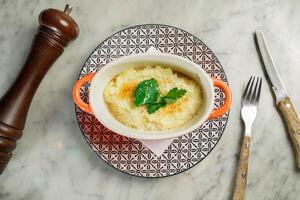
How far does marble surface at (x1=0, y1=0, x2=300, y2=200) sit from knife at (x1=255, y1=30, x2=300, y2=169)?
0.02m

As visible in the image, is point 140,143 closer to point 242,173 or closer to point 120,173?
point 120,173

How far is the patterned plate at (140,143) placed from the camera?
3.69 ft

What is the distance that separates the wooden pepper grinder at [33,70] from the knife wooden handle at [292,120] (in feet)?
2.02

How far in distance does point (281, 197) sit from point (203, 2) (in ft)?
1.99

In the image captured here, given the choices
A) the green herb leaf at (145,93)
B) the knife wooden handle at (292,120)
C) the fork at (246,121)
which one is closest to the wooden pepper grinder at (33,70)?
the green herb leaf at (145,93)

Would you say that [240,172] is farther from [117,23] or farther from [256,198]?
[117,23]

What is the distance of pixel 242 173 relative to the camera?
1174 millimetres

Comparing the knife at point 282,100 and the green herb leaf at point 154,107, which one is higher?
the knife at point 282,100

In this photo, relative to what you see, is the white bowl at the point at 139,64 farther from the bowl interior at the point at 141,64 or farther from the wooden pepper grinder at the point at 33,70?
the wooden pepper grinder at the point at 33,70

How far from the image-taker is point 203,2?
4.12 ft

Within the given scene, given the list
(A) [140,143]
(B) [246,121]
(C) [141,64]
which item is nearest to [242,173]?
(B) [246,121]

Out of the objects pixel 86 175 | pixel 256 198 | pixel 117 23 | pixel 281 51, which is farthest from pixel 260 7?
pixel 86 175

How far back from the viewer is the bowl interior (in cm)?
104

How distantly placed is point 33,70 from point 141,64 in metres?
0.28
